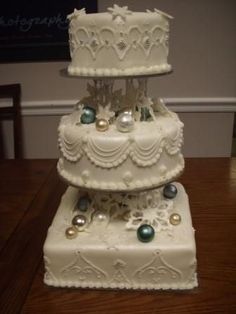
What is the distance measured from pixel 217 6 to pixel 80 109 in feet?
4.95

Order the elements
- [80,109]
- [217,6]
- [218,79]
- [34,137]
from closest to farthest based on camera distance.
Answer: [80,109] < [217,6] < [218,79] < [34,137]

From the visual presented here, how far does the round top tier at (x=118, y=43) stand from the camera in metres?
0.97

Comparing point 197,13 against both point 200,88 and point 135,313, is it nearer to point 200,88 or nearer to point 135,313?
point 200,88

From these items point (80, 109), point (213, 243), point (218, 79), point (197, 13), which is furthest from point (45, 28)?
point (213, 243)

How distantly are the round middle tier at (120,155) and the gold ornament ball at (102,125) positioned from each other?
1 cm

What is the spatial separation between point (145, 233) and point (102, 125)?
316 millimetres

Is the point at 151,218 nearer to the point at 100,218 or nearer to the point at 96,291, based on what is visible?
the point at 100,218

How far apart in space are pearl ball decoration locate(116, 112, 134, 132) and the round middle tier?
1 centimetres

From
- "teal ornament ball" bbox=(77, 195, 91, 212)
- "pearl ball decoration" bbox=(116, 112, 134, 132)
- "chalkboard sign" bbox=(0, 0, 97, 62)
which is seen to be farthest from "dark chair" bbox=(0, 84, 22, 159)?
"pearl ball decoration" bbox=(116, 112, 134, 132)

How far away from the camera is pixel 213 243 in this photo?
120 centimetres

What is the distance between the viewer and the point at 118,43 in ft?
3.20

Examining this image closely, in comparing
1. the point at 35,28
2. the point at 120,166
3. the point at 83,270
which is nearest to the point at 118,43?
the point at 120,166

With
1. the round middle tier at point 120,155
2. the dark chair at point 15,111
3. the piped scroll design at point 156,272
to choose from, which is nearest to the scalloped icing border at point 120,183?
the round middle tier at point 120,155

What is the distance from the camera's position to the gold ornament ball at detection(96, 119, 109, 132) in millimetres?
1040
